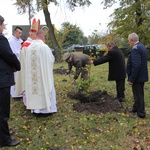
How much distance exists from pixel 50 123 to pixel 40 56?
1.53m

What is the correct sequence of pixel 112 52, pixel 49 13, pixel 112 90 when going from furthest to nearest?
pixel 49 13 → pixel 112 90 → pixel 112 52

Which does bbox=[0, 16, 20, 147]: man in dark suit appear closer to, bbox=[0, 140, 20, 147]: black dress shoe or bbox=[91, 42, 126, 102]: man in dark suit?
bbox=[0, 140, 20, 147]: black dress shoe

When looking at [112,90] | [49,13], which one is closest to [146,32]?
[49,13]

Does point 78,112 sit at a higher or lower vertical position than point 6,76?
lower

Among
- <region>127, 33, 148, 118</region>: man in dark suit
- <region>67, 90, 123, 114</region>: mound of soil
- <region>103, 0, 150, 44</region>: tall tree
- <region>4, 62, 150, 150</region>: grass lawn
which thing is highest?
<region>103, 0, 150, 44</region>: tall tree

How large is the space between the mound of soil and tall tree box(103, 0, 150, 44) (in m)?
19.4

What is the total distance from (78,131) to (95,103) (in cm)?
187

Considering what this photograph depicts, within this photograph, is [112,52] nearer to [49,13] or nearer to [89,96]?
[89,96]

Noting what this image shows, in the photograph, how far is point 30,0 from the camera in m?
23.3

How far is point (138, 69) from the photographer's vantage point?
18.6 feet

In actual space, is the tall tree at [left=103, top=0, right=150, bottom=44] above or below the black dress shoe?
above

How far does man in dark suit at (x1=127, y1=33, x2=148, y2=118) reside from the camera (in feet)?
18.6

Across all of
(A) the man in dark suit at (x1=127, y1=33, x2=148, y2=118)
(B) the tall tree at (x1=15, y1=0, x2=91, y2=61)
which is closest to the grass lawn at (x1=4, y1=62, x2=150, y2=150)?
(A) the man in dark suit at (x1=127, y1=33, x2=148, y2=118)

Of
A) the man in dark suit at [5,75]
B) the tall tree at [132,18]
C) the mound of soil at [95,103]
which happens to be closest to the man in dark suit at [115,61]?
the mound of soil at [95,103]
